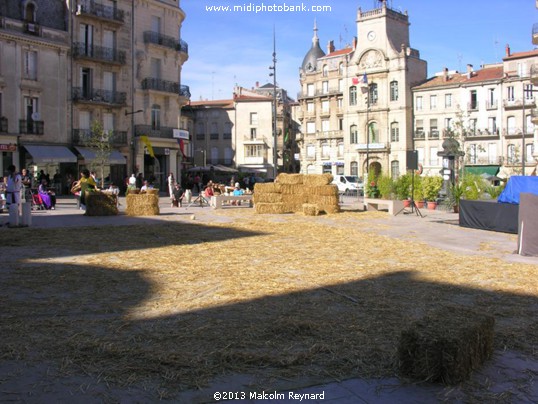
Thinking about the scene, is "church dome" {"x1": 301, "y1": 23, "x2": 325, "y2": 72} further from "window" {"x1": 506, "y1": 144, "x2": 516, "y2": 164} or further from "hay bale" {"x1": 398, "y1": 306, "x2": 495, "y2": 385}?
"hay bale" {"x1": 398, "y1": 306, "x2": 495, "y2": 385}

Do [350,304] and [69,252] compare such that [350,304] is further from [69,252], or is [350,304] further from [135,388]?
[69,252]

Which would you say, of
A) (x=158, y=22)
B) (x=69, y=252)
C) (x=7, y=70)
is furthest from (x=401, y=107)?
(x=69, y=252)

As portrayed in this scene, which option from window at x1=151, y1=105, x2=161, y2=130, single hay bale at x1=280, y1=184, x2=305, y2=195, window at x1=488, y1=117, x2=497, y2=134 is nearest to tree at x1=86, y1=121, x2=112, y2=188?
window at x1=151, y1=105, x2=161, y2=130

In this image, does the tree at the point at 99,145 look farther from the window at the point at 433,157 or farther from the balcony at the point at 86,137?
the window at the point at 433,157

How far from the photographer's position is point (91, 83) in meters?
42.7

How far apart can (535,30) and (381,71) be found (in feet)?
90.1

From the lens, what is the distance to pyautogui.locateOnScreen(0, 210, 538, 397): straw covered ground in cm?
486

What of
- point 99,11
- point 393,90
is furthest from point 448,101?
point 99,11

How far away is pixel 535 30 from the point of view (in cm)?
3869

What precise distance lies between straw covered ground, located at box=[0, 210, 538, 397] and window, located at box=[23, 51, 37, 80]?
28.9 meters

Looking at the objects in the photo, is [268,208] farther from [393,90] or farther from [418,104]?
[393,90]

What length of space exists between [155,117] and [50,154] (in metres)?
11.5

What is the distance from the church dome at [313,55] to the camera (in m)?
89.6

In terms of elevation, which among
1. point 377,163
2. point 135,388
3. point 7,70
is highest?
point 7,70
